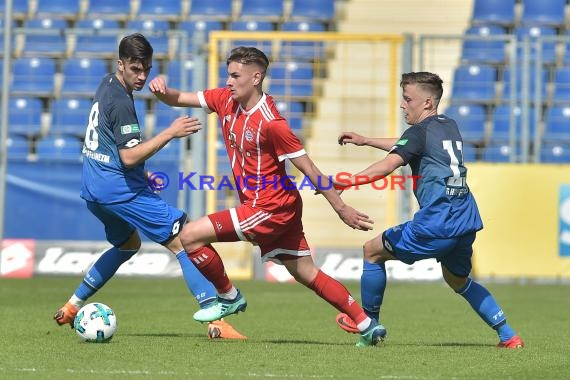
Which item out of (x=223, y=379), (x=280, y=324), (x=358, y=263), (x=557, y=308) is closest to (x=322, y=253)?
(x=358, y=263)

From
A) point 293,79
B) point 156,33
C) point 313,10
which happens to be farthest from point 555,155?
point 156,33

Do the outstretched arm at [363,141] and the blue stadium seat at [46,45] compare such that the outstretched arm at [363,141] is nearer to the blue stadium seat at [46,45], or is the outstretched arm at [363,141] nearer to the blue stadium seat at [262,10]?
the blue stadium seat at [46,45]

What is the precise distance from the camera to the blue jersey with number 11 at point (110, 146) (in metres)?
8.61

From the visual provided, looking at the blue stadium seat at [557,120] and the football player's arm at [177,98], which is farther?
Result: the blue stadium seat at [557,120]

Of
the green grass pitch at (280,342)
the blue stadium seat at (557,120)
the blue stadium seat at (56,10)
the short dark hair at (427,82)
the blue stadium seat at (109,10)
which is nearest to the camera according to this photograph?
the green grass pitch at (280,342)

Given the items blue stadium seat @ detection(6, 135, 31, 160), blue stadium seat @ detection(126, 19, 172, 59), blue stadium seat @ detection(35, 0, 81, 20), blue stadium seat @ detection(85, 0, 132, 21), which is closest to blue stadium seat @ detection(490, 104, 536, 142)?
blue stadium seat @ detection(126, 19, 172, 59)

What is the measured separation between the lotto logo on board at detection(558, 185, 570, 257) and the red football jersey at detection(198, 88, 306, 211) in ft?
27.7

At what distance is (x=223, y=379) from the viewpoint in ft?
21.5

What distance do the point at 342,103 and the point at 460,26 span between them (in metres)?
5.45

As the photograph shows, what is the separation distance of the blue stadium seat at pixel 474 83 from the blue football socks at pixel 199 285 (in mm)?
9096

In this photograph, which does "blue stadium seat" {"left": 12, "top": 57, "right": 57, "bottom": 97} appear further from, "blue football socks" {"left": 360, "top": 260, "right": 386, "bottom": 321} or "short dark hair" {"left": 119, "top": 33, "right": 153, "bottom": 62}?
"blue football socks" {"left": 360, "top": 260, "right": 386, "bottom": 321}

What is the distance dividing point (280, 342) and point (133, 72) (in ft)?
7.63

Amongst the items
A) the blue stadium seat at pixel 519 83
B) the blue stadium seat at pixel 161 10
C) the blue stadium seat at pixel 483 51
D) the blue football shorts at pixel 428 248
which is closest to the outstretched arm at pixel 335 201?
the blue football shorts at pixel 428 248

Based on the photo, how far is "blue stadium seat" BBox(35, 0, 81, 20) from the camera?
21891mm
